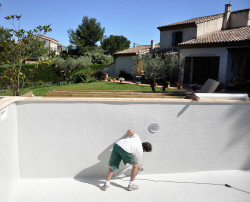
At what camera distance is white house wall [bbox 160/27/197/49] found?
74.7ft

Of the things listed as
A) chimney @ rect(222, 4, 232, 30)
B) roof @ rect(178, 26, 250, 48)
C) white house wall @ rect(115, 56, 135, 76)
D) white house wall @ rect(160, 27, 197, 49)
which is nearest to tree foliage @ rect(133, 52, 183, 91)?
roof @ rect(178, 26, 250, 48)

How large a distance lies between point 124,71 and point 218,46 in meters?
12.5

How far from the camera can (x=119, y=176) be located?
17.6 ft

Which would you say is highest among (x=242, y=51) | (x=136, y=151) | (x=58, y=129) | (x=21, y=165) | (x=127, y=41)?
(x=127, y=41)

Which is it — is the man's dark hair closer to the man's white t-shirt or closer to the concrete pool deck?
the man's white t-shirt

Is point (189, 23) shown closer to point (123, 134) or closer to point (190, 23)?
point (190, 23)

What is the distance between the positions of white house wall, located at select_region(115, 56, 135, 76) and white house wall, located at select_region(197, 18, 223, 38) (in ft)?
28.1

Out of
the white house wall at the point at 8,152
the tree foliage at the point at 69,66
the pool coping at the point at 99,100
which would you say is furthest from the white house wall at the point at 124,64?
the white house wall at the point at 8,152

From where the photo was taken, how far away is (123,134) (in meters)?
5.10

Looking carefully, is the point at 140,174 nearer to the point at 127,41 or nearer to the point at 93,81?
the point at 93,81

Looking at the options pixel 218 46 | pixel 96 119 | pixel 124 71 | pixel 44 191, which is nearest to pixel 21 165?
pixel 44 191

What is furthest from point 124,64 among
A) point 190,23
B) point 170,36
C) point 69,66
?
point 190,23

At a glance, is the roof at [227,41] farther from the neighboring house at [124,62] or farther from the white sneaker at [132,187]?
the white sneaker at [132,187]

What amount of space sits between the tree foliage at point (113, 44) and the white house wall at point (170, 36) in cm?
3958
